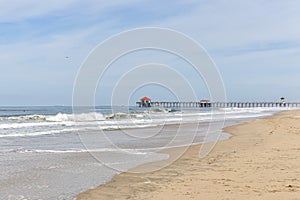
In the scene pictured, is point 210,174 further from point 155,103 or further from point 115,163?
point 155,103

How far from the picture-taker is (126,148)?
15.2 meters

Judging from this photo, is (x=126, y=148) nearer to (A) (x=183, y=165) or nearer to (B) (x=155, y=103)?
(A) (x=183, y=165)

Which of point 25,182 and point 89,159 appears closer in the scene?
point 25,182

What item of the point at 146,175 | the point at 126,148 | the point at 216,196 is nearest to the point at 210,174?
the point at 146,175

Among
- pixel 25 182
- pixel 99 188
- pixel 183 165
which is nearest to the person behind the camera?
pixel 99 188

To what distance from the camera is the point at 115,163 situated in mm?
11180

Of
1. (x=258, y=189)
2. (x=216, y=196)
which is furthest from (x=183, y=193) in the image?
(x=258, y=189)

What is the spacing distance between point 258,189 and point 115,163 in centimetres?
510

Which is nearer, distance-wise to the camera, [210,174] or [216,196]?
[216,196]

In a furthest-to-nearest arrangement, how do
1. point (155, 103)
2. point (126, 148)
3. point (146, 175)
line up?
point (155, 103) → point (126, 148) → point (146, 175)

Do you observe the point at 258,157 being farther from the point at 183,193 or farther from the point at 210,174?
the point at 183,193

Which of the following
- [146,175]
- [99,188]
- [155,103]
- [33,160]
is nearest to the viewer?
[99,188]

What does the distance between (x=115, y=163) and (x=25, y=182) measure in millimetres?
3222

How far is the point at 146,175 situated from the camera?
30.1ft
